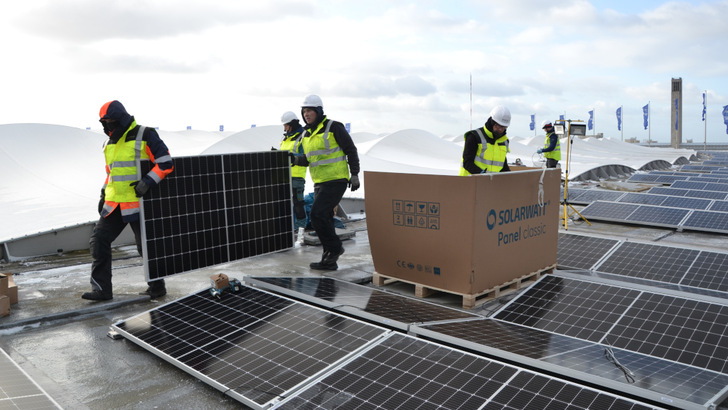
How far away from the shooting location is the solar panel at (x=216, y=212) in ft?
19.0

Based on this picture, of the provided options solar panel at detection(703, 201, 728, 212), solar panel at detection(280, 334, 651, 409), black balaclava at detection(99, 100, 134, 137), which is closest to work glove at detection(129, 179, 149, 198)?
black balaclava at detection(99, 100, 134, 137)

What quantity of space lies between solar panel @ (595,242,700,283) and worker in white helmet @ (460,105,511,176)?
6.32 feet

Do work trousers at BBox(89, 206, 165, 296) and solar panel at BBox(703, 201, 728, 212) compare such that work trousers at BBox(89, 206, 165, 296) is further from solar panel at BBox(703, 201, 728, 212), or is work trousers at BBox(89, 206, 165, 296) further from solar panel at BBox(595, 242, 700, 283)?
solar panel at BBox(703, 201, 728, 212)

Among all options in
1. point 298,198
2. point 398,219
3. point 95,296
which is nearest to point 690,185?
point 298,198

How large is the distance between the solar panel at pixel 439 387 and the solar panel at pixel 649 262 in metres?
3.77

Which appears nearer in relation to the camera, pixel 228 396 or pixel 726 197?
pixel 228 396

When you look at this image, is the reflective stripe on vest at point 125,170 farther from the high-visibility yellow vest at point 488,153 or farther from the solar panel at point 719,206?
the solar panel at point 719,206

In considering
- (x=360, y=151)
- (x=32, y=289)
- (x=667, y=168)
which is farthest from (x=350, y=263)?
(x=667, y=168)

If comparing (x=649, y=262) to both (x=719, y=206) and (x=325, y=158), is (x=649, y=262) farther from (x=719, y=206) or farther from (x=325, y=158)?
(x=719, y=206)

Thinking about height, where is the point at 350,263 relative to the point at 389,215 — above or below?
below

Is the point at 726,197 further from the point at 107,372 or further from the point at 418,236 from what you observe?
the point at 107,372

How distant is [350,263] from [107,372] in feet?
13.3

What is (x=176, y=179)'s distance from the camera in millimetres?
5863

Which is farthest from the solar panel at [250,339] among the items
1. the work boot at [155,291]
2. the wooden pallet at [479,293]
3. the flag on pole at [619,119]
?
the flag on pole at [619,119]
